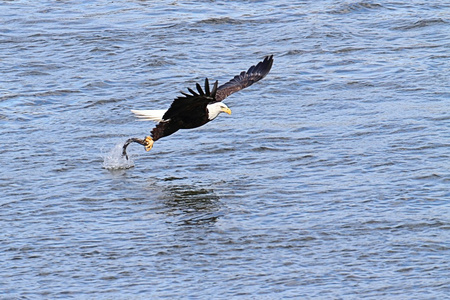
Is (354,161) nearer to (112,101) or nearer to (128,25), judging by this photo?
(112,101)

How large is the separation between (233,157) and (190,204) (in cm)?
147

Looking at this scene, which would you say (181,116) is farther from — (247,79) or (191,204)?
(247,79)

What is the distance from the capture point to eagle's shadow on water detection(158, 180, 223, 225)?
8.71 m

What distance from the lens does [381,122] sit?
11336mm

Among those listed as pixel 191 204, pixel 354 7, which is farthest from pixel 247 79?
pixel 354 7

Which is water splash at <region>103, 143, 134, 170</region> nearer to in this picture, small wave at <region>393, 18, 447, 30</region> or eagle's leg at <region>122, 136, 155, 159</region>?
eagle's leg at <region>122, 136, 155, 159</region>

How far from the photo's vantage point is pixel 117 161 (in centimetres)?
1035

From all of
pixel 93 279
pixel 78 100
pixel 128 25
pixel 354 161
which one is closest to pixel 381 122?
pixel 354 161

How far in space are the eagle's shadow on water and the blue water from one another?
0.07 ft

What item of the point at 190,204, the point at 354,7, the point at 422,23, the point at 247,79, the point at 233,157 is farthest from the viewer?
the point at 354,7

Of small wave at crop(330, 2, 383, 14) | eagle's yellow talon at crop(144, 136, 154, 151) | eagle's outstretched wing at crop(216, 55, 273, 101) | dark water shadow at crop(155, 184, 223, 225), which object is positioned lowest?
dark water shadow at crop(155, 184, 223, 225)

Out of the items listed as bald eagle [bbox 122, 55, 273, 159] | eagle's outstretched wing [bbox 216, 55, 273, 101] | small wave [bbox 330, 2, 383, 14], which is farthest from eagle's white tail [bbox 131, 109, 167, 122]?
small wave [bbox 330, 2, 383, 14]

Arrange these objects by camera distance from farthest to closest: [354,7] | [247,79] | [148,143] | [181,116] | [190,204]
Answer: [354,7] < [247,79] < [148,143] < [181,116] < [190,204]

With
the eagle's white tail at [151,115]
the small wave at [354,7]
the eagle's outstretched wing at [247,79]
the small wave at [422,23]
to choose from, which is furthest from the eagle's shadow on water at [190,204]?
the small wave at [354,7]
